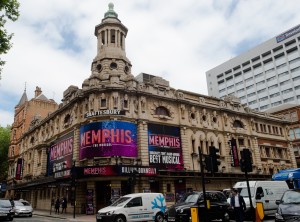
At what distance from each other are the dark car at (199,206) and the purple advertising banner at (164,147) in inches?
565

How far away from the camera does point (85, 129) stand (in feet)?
99.6

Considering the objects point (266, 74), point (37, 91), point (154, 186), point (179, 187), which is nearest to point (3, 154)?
point (37, 91)

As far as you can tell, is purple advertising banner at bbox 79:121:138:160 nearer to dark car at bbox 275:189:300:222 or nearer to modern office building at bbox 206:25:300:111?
dark car at bbox 275:189:300:222

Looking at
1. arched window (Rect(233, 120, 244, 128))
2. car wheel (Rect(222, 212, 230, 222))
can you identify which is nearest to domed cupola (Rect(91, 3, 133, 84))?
arched window (Rect(233, 120, 244, 128))

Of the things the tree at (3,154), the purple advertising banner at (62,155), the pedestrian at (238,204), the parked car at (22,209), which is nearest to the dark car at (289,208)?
the pedestrian at (238,204)

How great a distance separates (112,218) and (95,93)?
1777 cm

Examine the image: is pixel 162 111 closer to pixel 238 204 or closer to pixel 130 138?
pixel 130 138

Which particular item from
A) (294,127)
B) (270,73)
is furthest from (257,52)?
(294,127)

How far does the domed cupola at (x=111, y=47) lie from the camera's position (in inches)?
1467

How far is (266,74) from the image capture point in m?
91.4

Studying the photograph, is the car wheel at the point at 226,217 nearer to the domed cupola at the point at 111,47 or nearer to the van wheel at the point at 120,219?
the van wheel at the point at 120,219

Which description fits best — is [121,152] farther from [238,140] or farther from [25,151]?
[25,151]

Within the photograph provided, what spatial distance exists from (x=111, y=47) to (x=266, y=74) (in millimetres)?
69421

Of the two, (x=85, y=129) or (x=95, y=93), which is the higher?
(x=95, y=93)
